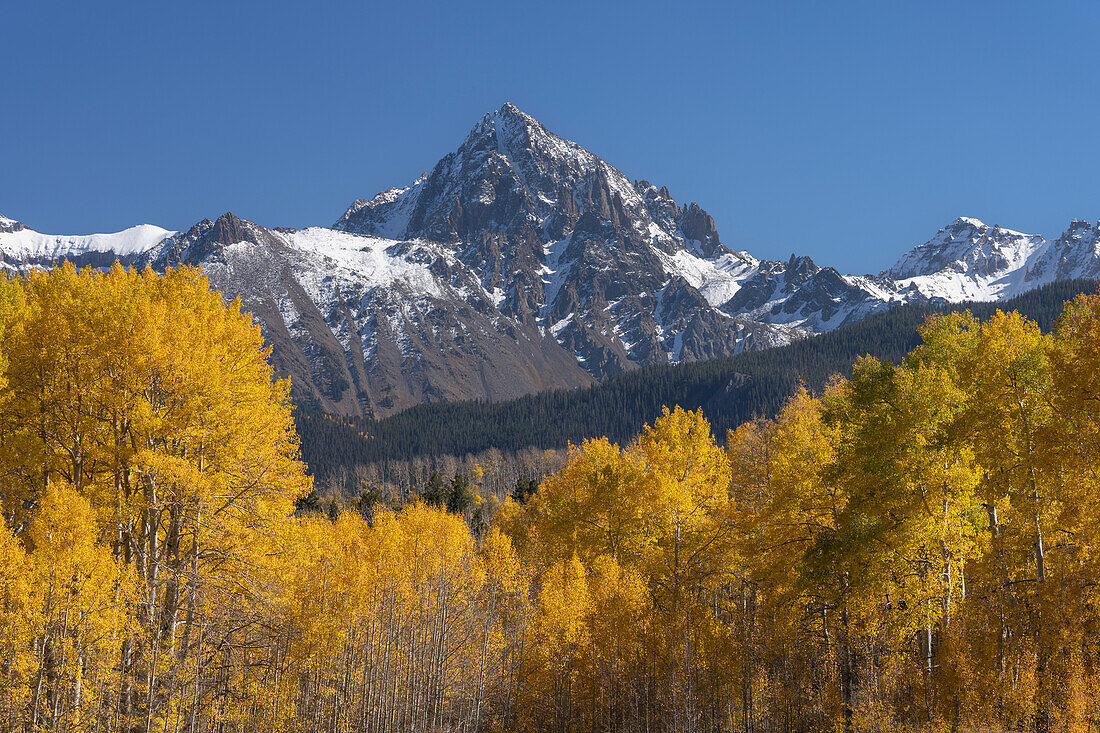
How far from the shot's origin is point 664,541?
33.3m

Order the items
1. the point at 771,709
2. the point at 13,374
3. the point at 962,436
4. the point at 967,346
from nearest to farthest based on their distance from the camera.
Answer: the point at 13,374 → the point at 962,436 → the point at 967,346 → the point at 771,709

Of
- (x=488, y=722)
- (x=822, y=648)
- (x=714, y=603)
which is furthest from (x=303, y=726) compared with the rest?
(x=822, y=648)

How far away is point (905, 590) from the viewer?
2339cm

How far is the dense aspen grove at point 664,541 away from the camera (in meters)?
20.8

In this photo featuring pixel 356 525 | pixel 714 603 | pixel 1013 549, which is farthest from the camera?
pixel 356 525

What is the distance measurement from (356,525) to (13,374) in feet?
110

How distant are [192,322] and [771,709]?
84.4ft

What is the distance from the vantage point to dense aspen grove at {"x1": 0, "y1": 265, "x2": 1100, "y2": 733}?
2078 cm

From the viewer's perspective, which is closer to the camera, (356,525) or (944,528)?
(944,528)

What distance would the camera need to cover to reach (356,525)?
5459cm

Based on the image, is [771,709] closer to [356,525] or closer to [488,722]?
[488,722]

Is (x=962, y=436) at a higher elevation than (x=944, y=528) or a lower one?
higher

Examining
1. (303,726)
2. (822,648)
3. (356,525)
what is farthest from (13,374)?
(356,525)

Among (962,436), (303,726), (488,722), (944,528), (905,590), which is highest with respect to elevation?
(962,436)
